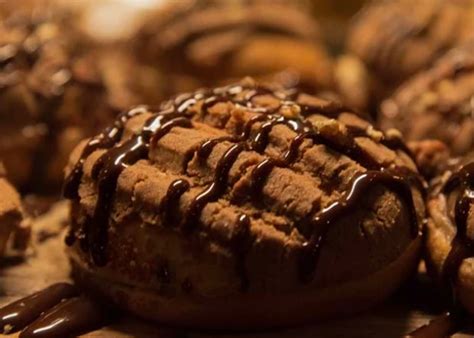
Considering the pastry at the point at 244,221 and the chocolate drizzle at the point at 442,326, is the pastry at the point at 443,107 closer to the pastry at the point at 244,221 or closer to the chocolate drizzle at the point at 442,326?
the pastry at the point at 244,221

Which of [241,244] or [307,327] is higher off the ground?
[241,244]

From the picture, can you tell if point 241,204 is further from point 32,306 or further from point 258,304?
point 32,306

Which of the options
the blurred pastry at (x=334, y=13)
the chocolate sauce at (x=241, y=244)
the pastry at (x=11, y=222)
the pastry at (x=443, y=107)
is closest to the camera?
the chocolate sauce at (x=241, y=244)

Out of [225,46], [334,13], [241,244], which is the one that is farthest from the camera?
[334,13]

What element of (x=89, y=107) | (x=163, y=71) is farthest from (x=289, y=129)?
(x=163, y=71)

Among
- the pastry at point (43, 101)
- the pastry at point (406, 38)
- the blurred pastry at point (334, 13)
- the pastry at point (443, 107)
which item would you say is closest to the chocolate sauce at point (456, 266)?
the pastry at point (443, 107)

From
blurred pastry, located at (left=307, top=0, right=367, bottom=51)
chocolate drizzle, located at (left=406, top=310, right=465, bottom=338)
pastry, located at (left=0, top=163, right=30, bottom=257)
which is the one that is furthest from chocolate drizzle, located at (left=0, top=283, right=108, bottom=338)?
blurred pastry, located at (left=307, top=0, right=367, bottom=51)

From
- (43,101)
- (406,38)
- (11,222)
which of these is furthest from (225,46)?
(11,222)
